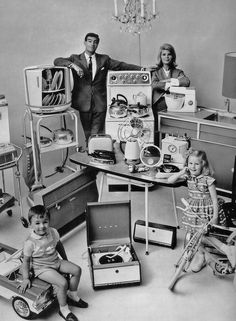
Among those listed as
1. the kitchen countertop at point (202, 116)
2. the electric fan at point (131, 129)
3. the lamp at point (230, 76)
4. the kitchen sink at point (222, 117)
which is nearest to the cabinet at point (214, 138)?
the kitchen countertop at point (202, 116)

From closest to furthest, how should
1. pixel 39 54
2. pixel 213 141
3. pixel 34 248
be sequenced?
pixel 34 248, pixel 213 141, pixel 39 54

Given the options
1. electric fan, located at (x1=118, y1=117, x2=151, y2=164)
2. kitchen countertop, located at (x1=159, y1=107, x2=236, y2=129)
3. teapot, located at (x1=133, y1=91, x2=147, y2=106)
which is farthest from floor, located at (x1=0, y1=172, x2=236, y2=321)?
teapot, located at (x1=133, y1=91, x2=147, y2=106)

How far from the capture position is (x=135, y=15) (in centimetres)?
539

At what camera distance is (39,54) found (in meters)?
5.81

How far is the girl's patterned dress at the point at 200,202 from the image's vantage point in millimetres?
3654

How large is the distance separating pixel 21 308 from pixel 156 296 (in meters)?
0.97

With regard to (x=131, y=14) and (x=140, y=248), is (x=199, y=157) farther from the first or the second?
(x=131, y=14)

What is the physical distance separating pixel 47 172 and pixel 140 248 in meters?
1.93

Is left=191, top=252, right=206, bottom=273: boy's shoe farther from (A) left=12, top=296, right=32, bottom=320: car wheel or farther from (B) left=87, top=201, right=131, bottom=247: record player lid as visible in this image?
(A) left=12, top=296, right=32, bottom=320: car wheel

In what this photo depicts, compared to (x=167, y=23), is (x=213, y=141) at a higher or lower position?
lower

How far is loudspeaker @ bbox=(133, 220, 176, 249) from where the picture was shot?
13.4 feet

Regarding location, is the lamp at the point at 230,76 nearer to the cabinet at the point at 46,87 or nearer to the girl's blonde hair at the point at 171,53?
the girl's blonde hair at the point at 171,53

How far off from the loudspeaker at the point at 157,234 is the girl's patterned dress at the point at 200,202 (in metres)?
0.37

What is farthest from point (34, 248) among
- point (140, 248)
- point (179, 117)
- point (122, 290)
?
point (179, 117)
